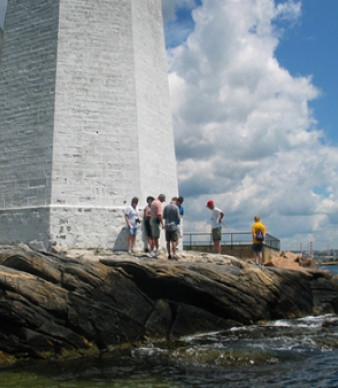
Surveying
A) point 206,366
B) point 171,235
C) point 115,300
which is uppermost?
point 171,235

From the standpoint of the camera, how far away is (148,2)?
56.3 feet

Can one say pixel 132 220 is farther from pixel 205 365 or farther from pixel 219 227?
pixel 205 365

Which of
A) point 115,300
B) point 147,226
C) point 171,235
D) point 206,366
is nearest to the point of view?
point 206,366

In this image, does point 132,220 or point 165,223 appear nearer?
point 165,223

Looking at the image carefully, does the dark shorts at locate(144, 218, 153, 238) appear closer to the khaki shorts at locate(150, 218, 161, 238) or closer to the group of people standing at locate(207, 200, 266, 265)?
the khaki shorts at locate(150, 218, 161, 238)

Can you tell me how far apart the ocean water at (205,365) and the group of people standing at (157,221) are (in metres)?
3.13

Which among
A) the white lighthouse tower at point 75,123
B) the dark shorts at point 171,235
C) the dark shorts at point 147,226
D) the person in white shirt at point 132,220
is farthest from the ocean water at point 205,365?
the white lighthouse tower at point 75,123

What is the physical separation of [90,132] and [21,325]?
6822 mm

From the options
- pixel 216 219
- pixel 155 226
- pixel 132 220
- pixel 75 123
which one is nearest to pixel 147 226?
pixel 132 220

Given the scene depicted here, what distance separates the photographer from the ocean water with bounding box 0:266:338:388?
8.62m

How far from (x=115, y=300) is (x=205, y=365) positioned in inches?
115

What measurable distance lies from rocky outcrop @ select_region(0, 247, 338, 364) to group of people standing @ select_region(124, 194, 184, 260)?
661 millimetres

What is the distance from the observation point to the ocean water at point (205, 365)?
8625 mm

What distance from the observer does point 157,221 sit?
1409 cm
